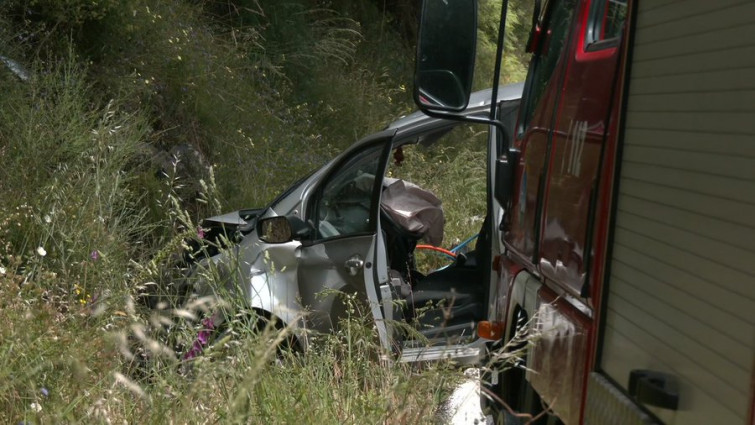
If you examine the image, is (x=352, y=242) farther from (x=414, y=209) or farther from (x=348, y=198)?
(x=414, y=209)

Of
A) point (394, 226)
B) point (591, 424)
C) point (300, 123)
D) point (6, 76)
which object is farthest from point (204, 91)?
point (591, 424)

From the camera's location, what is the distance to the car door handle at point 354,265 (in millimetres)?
6758

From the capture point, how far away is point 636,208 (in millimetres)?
2709

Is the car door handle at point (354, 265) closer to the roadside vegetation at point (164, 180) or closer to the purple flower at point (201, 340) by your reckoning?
the roadside vegetation at point (164, 180)

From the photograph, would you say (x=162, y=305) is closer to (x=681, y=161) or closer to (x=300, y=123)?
(x=681, y=161)

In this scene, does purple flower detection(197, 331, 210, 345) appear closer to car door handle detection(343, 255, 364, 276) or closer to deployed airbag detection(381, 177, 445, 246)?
car door handle detection(343, 255, 364, 276)

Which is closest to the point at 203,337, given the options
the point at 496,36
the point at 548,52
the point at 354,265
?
the point at 548,52

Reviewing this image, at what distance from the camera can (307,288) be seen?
680cm

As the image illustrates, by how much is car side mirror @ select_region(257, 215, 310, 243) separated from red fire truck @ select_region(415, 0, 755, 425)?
2.74m

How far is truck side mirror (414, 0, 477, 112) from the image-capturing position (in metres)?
3.88

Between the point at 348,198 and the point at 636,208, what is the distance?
449 centimetres

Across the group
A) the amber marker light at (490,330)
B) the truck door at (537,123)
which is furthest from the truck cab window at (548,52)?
the amber marker light at (490,330)

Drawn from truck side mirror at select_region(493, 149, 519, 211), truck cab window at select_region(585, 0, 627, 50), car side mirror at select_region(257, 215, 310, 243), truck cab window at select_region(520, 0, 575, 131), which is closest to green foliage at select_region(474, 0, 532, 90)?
car side mirror at select_region(257, 215, 310, 243)

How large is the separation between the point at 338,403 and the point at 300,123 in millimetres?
11155
